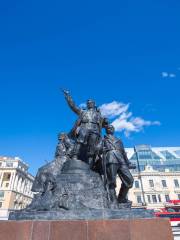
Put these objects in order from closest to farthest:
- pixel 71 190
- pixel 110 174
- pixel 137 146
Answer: pixel 71 190 → pixel 110 174 → pixel 137 146

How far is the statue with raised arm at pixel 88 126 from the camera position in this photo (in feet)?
21.6

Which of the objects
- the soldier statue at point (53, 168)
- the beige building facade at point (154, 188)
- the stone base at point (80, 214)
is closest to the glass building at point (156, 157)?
the beige building facade at point (154, 188)

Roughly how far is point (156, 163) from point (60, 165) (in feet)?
216

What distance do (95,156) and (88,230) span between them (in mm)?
2819

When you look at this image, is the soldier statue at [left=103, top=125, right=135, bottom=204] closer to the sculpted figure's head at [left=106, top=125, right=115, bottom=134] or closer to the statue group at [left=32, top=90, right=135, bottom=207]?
the statue group at [left=32, top=90, right=135, bottom=207]

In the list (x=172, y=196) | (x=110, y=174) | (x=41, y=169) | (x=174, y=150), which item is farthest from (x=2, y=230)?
(x=174, y=150)

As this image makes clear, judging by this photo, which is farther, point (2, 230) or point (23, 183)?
point (23, 183)

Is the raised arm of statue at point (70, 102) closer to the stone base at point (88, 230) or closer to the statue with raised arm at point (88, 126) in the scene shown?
the statue with raised arm at point (88, 126)

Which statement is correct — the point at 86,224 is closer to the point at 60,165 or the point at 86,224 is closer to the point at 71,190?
the point at 71,190

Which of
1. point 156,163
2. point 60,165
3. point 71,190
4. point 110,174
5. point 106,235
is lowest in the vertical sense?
point 106,235

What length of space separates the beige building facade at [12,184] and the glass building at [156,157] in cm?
3678

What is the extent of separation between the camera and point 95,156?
22.3 feet

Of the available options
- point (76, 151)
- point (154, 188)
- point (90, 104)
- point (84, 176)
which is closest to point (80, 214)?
point (84, 176)

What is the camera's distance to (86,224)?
4.23 metres
